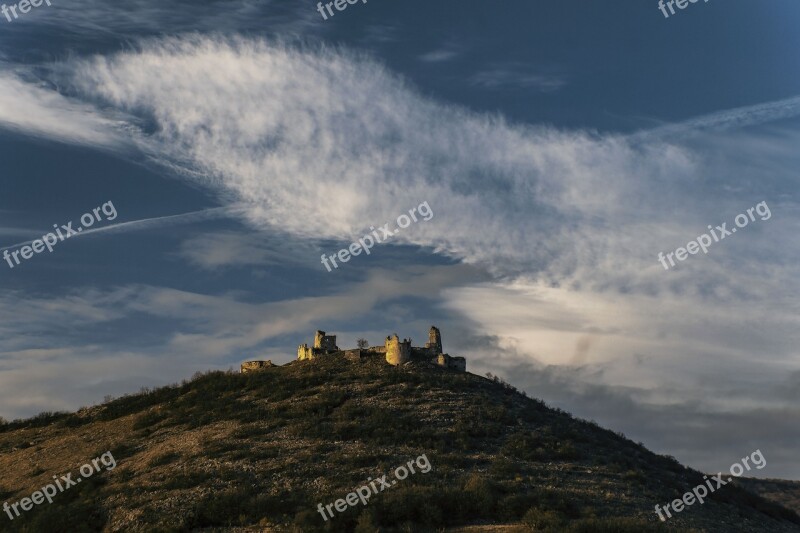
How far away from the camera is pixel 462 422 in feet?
158

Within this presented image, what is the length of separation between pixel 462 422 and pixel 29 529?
2502 centimetres

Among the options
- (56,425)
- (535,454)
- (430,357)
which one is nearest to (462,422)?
(535,454)

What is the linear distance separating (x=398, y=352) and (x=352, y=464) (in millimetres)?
22496

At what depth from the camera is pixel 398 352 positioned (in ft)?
205

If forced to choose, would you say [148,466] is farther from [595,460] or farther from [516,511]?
[595,460]

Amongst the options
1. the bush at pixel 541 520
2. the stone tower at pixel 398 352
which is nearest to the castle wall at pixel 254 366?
the stone tower at pixel 398 352

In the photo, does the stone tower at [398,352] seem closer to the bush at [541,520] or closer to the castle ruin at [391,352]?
the castle ruin at [391,352]

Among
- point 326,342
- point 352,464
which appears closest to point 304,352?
point 326,342

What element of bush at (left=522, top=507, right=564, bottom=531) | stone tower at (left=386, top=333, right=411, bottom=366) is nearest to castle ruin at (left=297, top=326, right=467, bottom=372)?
A: stone tower at (left=386, top=333, right=411, bottom=366)

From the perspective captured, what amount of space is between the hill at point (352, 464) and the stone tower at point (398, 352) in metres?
1.17

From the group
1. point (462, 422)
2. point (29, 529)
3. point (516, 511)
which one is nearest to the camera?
point (516, 511)

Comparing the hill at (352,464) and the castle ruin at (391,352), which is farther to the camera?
the castle ruin at (391,352)

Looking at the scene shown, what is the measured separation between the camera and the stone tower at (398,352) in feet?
205

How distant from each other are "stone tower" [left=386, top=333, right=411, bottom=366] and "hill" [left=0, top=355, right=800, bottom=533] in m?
1.17
